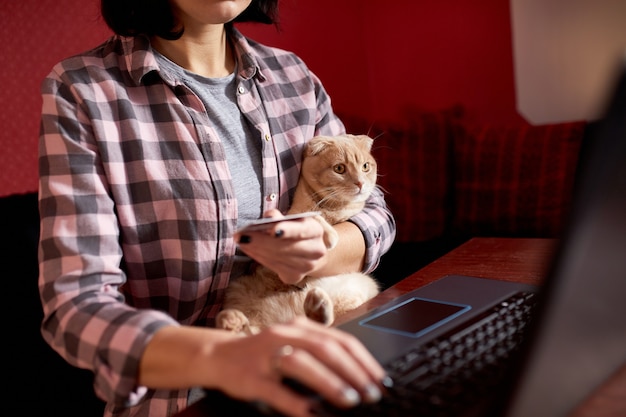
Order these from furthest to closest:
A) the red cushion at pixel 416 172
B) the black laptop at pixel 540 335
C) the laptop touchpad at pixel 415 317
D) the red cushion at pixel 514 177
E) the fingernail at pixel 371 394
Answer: the red cushion at pixel 416 172 < the red cushion at pixel 514 177 < the laptop touchpad at pixel 415 317 < the fingernail at pixel 371 394 < the black laptop at pixel 540 335

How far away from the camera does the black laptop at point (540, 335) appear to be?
41 cm

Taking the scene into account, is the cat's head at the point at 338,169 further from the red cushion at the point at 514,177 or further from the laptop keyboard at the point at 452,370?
the red cushion at the point at 514,177

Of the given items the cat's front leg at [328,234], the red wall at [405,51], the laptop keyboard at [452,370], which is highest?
the red wall at [405,51]

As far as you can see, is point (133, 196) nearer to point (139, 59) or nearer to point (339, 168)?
point (139, 59)

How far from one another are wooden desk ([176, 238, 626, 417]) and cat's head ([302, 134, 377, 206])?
10.5 inches

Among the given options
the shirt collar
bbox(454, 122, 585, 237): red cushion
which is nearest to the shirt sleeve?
the shirt collar

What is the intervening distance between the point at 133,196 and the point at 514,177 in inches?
60.7

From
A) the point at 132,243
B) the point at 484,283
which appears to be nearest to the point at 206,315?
the point at 132,243

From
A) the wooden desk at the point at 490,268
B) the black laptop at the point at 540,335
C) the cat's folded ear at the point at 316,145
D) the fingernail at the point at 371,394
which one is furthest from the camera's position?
the cat's folded ear at the point at 316,145

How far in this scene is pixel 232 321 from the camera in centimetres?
94

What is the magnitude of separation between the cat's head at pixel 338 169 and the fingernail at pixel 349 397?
757mm

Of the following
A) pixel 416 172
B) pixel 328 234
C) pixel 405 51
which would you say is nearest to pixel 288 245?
pixel 328 234

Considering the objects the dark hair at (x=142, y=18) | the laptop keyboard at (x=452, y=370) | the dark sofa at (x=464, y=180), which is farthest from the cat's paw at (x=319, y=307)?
the dark sofa at (x=464, y=180)

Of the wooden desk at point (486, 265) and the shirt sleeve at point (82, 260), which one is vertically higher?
the shirt sleeve at point (82, 260)
